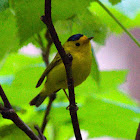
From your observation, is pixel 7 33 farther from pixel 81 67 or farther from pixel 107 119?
pixel 107 119

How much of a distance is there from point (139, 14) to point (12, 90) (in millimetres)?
395

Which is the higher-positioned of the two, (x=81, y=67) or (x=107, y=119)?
(x=81, y=67)

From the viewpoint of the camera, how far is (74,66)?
2.43ft

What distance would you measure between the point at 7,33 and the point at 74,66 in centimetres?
21

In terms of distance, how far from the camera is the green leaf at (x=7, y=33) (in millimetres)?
554

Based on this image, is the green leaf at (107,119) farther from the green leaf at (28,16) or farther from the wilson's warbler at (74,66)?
the green leaf at (28,16)

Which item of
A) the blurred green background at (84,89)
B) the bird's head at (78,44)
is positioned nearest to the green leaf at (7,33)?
the blurred green background at (84,89)

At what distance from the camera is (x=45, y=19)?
1.23 feet

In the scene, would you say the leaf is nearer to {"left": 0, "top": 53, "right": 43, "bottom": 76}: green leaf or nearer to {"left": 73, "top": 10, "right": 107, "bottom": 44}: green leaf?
{"left": 73, "top": 10, "right": 107, "bottom": 44}: green leaf

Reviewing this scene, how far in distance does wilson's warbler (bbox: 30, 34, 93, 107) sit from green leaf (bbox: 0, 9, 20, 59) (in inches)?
4.6

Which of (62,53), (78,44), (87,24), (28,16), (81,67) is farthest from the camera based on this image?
(78,44)

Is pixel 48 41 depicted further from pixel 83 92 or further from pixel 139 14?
pixel 139 14

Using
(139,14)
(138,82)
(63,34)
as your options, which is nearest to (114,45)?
(138,82)

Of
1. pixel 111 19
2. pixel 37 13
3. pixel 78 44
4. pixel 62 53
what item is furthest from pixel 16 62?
pixel 62 53
